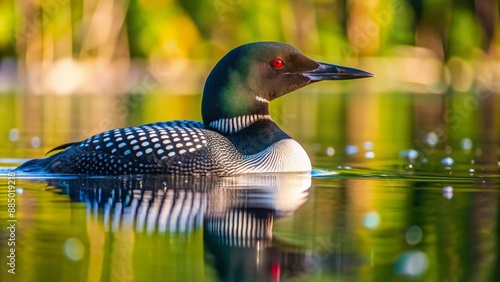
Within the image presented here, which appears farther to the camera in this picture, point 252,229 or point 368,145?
point 368,145

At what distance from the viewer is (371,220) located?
4.94 m

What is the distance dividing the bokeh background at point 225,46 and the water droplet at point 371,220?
11849mm

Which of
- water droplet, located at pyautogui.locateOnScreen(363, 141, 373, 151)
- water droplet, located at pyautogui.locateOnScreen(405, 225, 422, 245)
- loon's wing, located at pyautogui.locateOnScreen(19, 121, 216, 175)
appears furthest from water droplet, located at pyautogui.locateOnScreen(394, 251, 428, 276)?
water droplet, located at pyautogui.locateOnScreen(363, 141, 373, 151)

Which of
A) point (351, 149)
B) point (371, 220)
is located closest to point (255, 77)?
point (371, 220)

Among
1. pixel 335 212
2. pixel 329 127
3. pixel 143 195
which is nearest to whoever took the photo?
pixel 335 212

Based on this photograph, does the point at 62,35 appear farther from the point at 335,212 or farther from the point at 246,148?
the point at 335,212

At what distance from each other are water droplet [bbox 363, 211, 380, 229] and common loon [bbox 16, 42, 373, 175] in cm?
160

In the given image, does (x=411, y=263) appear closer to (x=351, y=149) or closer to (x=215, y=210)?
(x=215, y=210)

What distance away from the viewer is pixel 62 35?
2038cm

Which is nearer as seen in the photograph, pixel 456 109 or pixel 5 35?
pixel 456 109

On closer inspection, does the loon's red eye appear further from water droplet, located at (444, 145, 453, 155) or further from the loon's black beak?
water droplet, located at (444, 145, 453, 155)

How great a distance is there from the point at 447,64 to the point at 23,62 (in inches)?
324

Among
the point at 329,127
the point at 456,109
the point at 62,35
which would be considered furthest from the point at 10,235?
the point at 62,35

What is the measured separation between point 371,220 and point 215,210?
738 mm
